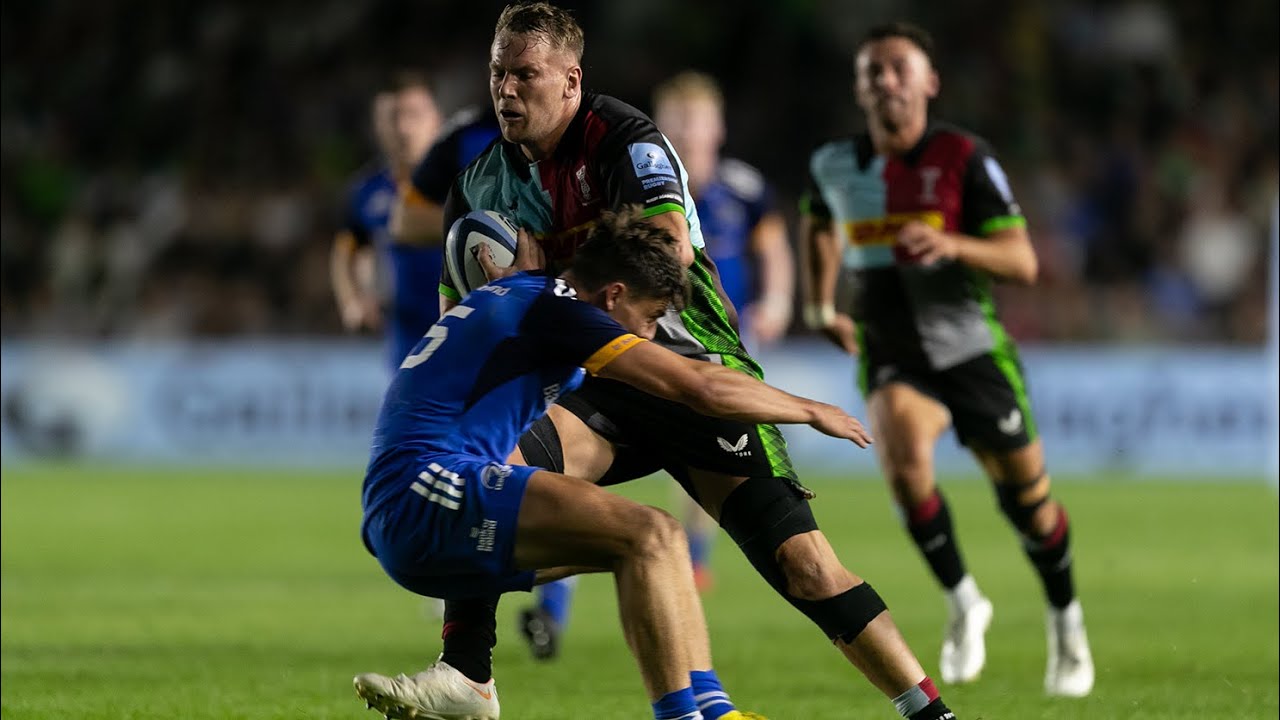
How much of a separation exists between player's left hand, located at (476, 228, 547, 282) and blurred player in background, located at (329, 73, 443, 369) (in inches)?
155

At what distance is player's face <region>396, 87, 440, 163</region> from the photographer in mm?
9914

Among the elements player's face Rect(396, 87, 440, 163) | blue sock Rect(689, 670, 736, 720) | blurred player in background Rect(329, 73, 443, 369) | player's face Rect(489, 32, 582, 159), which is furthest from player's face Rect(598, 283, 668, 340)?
player's face Rect(396, 87, 440, 163)

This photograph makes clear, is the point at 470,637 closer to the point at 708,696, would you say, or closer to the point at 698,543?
the point at 708,696

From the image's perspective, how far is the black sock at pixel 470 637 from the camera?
562cm

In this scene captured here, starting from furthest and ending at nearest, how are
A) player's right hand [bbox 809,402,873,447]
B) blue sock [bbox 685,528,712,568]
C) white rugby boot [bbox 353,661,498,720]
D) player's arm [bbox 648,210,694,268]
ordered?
blue sock [bbox 685,528,712,568]
player's arm [bbox 648,210,694,268]
white rugby boot [bbox 353,661,498,720]
player's right hand [bbox 809,402,873,447]

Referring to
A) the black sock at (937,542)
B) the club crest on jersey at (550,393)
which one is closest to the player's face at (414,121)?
the black sock at (937,542)

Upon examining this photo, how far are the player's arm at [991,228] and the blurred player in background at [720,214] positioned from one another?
133 inches

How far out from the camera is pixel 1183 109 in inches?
885

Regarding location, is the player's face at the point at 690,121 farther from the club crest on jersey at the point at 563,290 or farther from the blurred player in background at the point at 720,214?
the club crest on jersey at the point at 563,290

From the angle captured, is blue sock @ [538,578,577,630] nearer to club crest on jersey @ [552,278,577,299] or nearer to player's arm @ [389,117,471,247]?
player's arm @ [389,117,471,247]

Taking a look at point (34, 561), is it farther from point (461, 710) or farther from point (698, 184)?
point (461, 710)

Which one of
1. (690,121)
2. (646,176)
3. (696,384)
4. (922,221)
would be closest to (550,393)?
(696,384)

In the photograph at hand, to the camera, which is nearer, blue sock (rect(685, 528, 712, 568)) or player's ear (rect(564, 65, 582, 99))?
player's ear (rect(564, 65, 582, 99))

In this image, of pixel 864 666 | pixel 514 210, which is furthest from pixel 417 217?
pixel 864 666
